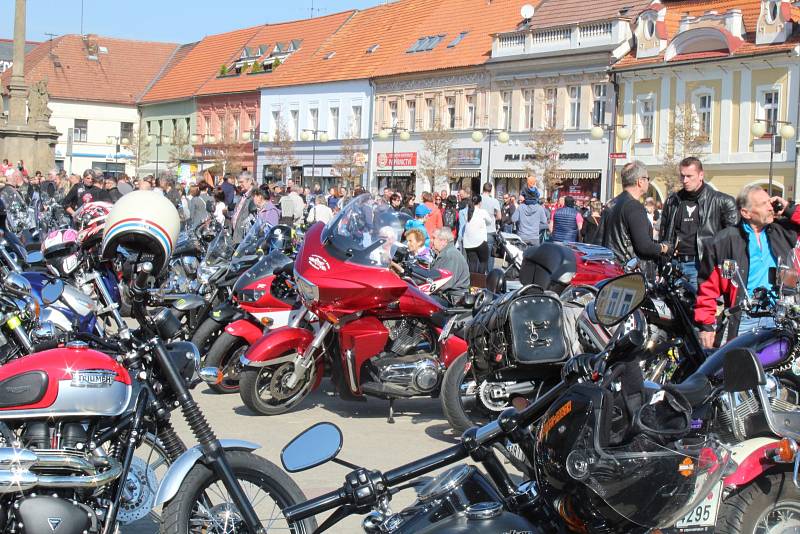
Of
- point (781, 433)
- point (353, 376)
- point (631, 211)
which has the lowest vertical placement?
point (353, 376)

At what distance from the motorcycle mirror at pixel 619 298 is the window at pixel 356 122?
168 feet

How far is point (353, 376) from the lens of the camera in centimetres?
783

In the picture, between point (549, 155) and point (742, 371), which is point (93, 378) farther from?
point (549, 155)

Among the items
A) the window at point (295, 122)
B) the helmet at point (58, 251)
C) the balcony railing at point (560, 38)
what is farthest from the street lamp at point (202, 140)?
the helmet at point (58, 251)

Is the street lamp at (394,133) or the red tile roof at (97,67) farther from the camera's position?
the red tile roof at (97,67)

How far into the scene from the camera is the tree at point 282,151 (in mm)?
57688

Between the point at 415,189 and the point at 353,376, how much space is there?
41.6 metres

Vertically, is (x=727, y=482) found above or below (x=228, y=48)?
below

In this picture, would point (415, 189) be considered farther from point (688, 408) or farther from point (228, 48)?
point (688, 408)

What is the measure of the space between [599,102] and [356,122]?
16.4 metres

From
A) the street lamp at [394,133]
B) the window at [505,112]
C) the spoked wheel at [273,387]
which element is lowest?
the spoked wheel at [273,387]

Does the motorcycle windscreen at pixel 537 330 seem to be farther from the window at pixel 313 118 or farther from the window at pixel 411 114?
the window at pixel 313 118

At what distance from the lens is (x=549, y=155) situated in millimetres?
40875

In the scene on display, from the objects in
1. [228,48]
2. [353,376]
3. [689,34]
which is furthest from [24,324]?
[228,48]
